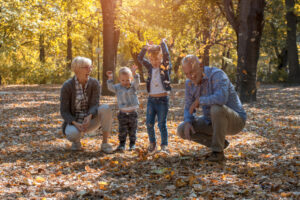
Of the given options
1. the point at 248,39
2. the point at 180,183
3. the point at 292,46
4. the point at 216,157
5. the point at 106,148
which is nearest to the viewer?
the point at 180,183

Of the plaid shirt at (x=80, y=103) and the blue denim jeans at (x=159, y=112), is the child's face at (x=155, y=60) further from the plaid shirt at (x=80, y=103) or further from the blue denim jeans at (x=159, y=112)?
the plaid shirt at (x=80, y=103)

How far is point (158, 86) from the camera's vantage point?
4.94 m

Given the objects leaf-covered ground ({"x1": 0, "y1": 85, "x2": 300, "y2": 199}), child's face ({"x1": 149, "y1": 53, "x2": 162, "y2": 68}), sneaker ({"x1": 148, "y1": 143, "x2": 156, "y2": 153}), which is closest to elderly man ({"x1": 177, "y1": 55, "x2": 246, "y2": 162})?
leaf-covered ground ({"x1": 0, "y1": 85, "x2": 300, "y2": 199})

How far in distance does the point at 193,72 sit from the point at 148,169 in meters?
1.37

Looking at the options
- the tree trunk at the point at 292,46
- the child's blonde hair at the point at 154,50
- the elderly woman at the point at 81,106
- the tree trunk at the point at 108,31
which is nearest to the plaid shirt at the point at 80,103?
the elderly woman at the point at 81,106

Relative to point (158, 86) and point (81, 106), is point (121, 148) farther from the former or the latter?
point (158, 86)

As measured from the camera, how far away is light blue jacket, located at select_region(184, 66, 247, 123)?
4.04m

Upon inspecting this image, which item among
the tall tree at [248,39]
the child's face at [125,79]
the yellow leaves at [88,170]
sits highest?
the tall tree at [248,39]

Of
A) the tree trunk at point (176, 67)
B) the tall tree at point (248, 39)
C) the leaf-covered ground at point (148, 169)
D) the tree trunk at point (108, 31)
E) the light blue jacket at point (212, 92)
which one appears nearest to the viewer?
the leaf-covered ground at point (148, 169)

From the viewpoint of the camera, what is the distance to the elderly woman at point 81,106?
4.80 metres

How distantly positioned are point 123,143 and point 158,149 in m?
0.57

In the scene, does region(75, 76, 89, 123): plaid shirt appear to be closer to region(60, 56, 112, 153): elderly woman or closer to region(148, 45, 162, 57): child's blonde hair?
region(60, 56, 112, 153): elderly woman

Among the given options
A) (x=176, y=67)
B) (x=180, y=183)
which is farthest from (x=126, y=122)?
(x=176, y=67)

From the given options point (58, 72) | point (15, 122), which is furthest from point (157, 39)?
point (58, 72)
